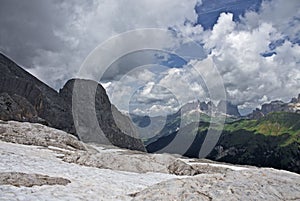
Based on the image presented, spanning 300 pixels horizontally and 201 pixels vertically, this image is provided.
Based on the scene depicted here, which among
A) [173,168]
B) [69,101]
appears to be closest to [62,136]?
[173,168]

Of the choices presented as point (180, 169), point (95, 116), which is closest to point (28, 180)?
point (180, 169)

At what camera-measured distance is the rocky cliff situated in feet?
417

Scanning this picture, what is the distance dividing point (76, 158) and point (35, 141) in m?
13.7

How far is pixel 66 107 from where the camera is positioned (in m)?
151

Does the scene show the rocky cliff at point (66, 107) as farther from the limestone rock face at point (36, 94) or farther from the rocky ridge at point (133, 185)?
the rocky ridge at point (133, 185)

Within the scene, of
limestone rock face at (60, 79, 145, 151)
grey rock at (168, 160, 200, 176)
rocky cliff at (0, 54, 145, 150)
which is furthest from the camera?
limestone rock face at (60, 79, 145, 151)

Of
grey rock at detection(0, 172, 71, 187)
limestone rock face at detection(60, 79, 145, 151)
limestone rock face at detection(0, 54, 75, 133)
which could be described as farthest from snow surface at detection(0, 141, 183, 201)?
limestone rock face at detection(60, 79, 145, 151)

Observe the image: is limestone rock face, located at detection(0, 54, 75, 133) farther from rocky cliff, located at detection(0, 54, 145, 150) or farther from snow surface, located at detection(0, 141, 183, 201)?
snow surface, located at detection(0, 141, 183, 201)

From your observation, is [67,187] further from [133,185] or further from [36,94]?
[36,94]

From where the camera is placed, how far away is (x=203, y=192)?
13508mm

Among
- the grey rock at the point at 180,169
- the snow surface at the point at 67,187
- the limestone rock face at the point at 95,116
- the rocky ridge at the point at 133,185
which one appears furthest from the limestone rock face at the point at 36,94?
the rocky ridge at the point at 133,185

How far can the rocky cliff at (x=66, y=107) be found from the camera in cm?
12700

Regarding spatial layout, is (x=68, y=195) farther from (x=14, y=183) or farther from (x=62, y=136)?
(x=62, y=136)

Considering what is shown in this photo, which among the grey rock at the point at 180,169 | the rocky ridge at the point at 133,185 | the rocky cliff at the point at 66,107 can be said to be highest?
the rocky cliff at the point at 66,107
